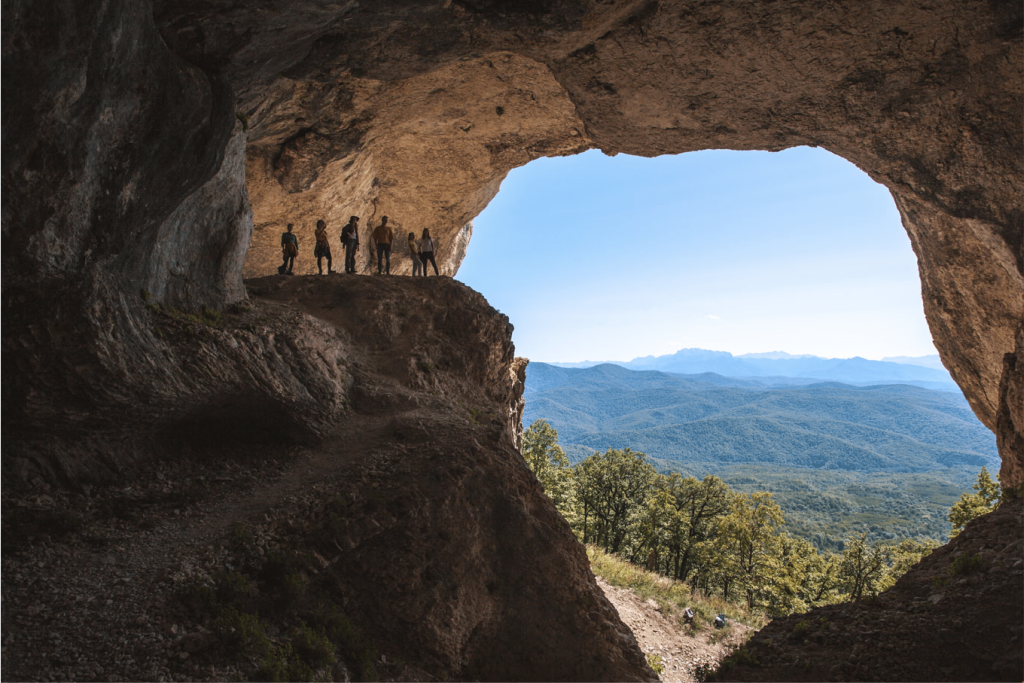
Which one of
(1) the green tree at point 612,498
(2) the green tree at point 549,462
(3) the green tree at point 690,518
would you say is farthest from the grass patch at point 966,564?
(1) the green tree at point 612,498

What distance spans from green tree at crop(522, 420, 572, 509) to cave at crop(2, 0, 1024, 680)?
76.8 feet

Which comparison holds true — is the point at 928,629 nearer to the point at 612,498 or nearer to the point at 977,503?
the point at 977,503

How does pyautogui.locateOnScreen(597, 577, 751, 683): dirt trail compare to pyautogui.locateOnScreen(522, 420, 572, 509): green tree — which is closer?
pyautogui.locateOnScreen(597, 577, 751, 683): dirt trail

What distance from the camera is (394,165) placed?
22.5 metres

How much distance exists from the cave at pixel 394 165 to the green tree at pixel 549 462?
76.8ft

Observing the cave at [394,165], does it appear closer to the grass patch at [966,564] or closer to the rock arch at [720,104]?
the rock arch at [720,104]

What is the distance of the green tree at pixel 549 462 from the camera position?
4144cm

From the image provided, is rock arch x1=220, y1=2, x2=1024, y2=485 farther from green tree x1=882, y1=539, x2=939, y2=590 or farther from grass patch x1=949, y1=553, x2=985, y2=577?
green tree x1=882, y1=539, x2=939, y2=590

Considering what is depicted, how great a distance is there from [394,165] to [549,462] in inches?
1139

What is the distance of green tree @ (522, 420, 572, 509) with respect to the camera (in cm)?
4144

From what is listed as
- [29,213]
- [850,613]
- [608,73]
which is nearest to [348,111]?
[608,73]

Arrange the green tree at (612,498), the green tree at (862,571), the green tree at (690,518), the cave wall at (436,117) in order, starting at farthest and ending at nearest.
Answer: the green tree at (612,498) → the green tree at (690,518) → the green tree at (862,571) → the cave wall at (436,117)

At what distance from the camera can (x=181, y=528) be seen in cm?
770

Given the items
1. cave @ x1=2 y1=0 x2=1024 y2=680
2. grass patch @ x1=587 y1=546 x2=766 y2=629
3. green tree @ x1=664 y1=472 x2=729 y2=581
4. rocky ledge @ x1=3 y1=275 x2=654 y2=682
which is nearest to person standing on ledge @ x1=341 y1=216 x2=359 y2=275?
cave @ x1=2 y1=0 x2=1024 y2=680
